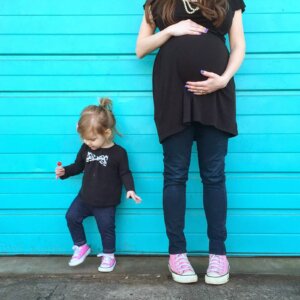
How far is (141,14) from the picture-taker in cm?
224

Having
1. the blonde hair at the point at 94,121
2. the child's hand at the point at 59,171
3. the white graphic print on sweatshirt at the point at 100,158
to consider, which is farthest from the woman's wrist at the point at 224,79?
Result: the child's hand at the point at 59,171

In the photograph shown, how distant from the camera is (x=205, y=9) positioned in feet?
6.23

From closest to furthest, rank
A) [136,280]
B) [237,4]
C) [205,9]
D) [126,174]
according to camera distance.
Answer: [205,9]
[237,4]
[136,280]
[126,174]

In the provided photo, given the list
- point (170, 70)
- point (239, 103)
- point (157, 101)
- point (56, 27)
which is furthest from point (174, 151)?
point (56, 27)

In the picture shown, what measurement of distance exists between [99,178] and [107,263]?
0.49 metres

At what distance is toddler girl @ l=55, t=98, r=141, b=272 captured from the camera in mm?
2188

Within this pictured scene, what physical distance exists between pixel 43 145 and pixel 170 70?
919mm

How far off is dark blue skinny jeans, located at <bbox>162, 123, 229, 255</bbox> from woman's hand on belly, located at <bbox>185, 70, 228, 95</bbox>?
180 millimetres

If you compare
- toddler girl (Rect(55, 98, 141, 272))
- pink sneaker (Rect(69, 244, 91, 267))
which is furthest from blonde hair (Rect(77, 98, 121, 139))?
pink sneaker (Rect(69, 244, 91, 267))

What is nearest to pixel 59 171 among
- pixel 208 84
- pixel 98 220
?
pixel 98 220

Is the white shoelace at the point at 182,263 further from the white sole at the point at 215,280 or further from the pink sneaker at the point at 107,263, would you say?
the pink sneaker at the point at 107,263

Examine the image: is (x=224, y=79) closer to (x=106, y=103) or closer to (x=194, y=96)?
(x=194, y=96)

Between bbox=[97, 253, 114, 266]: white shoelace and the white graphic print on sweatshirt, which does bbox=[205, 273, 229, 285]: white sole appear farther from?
the white graphic print on sweatshirt

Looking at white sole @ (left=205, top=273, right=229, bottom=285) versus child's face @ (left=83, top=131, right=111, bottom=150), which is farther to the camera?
child's face @ (left=83, top=131, right=111, bottom=150)
